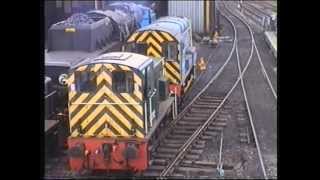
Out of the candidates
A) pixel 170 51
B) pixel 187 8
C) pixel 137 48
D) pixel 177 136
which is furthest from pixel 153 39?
pixel 187 8

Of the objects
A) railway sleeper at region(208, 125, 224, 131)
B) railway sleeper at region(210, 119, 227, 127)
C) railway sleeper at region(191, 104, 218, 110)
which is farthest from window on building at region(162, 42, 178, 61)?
railway sleeper at region(208, 125, 224, 131)

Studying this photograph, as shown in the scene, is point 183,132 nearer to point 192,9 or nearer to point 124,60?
point 124,60

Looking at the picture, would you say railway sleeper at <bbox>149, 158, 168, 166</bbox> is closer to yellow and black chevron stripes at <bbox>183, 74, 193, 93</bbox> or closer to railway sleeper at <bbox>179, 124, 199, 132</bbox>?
railway sleeper at <bbox>179, 124, 199, 132</bbox>

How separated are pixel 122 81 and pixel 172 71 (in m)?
4.20

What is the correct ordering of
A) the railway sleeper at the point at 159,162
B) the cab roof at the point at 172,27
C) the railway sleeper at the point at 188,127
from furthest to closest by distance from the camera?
1. the cab roof at the point at 172,27
2. the railway sleeper at the point at 188,127
3. the railway sleeper at the point at 159,162

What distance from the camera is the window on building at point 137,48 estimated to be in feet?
36.9

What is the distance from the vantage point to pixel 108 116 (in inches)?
298

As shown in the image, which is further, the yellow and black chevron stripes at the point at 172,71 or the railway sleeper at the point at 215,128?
the yellow and black chevron stripes at the point at 172,71

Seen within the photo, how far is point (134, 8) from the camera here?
16547 mm

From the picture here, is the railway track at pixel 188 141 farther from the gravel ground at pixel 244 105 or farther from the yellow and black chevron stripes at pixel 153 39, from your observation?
the yellow and black chevron stripes at pixel 153 39

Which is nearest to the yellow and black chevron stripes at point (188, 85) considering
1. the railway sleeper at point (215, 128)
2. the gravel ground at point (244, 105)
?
the gravel ground at point (244, 105)

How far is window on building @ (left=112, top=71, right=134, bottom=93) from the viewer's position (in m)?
7.50

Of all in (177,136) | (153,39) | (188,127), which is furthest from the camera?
(153,39)

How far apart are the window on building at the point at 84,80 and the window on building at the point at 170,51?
403 centimetres
